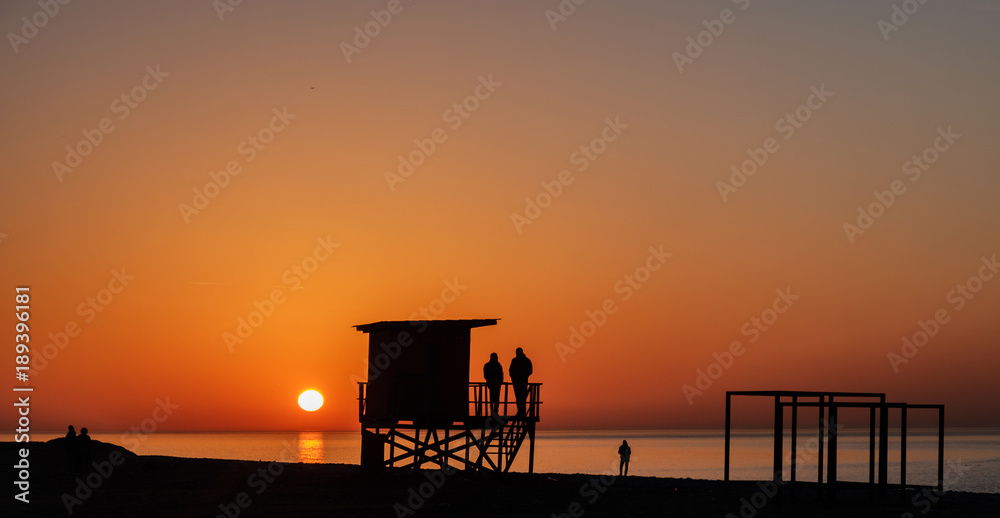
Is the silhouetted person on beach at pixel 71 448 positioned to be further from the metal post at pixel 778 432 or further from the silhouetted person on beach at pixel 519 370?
the metal post at pixel 778 432

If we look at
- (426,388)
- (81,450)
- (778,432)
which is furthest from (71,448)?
(778,432)

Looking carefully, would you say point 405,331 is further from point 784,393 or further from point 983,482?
point 983,482

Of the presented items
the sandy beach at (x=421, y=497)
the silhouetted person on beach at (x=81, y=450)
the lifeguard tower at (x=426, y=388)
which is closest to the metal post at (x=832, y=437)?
the sandy beach at (x=421, y=497)

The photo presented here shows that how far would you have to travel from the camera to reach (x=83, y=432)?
118 ft

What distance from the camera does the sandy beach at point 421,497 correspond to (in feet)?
79.7

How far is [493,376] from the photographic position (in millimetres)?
32781

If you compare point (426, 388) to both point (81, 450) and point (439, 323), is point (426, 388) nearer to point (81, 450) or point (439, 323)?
point (439, 323)

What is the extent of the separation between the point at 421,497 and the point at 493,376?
6.31 m

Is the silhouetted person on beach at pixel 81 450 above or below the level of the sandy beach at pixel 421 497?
above

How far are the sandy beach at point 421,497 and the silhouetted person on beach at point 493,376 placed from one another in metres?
2.69

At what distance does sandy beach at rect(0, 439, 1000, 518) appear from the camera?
2430cm

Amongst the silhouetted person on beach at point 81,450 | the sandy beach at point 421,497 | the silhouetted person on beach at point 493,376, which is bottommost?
the sandy beach at point 421,497

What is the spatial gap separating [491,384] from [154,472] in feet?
41.0

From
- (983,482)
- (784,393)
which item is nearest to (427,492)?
(784,393)
